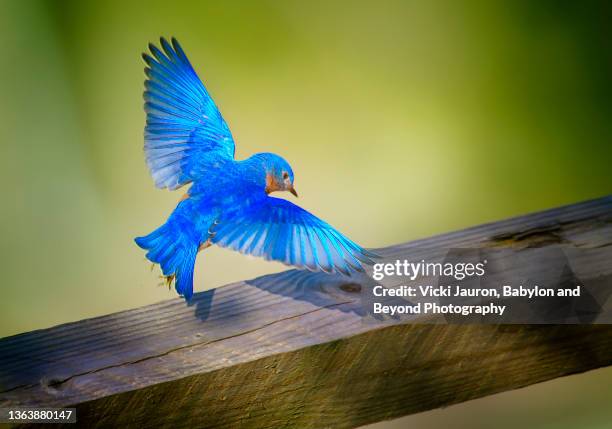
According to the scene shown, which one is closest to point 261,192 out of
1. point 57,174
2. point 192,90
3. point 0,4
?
point 192,90

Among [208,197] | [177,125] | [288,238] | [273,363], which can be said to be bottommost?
[273,363]

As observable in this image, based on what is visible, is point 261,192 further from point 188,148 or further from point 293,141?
point 293,141

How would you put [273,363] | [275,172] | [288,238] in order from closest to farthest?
[273,363] < [288,238] < [275,172]

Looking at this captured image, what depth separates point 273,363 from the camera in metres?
1.44

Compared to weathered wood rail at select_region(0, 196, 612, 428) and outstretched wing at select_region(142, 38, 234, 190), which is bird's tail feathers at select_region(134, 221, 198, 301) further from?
weathered wood rail at select_region(0, 196, 612, 428)

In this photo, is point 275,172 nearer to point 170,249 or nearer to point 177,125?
point 177,125

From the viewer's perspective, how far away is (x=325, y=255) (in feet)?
6.08

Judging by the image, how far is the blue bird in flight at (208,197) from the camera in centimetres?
200

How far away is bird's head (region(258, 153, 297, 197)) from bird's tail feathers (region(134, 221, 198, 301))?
18.5 inches

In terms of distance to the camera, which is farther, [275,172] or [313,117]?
[313,117]

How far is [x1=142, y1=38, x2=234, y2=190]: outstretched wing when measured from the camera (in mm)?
2650

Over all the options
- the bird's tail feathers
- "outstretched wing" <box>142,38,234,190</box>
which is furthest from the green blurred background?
the bird's tail feathers

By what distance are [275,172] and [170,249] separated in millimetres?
583

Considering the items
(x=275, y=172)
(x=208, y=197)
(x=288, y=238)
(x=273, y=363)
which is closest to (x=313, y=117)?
(x=275, y=172)
